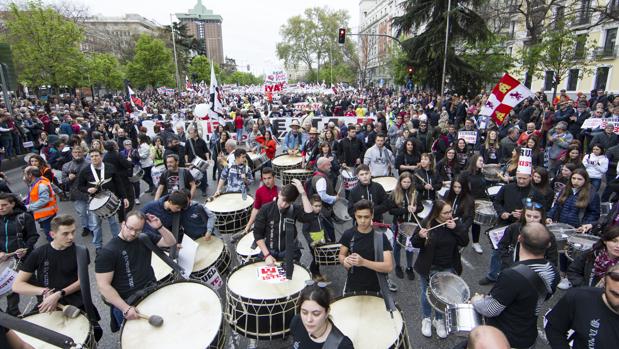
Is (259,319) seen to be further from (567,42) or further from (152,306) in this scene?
(567,42)

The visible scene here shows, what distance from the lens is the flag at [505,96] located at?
8.47 meters

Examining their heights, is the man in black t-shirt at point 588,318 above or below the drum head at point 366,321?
above

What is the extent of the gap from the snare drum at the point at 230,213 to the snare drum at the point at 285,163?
3138mm

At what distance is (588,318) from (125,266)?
4076 millimetres

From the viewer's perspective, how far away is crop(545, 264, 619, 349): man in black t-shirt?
2.35 meters

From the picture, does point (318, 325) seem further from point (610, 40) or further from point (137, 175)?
point (610, 40)

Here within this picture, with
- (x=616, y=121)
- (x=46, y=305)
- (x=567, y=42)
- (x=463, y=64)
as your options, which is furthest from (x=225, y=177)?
(x=463, y=64)

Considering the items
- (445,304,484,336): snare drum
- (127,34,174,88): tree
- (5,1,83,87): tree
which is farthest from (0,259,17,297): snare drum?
(127,34,174,88): tree

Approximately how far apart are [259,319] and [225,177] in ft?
14.7

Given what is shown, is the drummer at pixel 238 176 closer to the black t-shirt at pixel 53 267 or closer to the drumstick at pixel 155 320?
Result: the black t-shirt at pixel 53 267

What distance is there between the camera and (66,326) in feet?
11.0

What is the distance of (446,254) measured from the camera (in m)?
4.17

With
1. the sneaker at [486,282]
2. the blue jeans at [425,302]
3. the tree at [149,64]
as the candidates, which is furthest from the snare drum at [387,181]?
the tree at [149,64]

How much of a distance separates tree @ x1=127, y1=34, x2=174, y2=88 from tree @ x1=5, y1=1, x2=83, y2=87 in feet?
53.6
